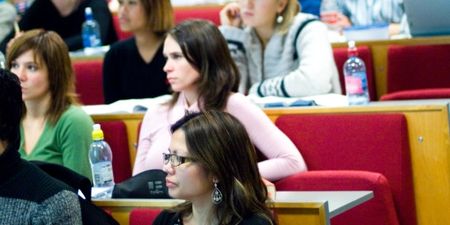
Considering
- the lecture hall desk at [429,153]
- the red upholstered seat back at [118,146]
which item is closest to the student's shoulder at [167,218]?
the lecture hall desk at [429,153]

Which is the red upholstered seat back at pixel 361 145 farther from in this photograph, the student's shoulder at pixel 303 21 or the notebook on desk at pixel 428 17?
the notebook on desk at pixel 428 17

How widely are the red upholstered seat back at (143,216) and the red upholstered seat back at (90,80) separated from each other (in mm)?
2952

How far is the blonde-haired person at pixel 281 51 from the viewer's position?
4.98 meters

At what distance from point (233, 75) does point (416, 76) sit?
4.40 feet

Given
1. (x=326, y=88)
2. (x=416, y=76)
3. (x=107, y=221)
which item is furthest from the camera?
(x=416, y=76)

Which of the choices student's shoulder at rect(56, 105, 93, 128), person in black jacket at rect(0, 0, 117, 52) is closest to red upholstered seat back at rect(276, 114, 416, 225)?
student's shoulder at rect(56, 105, 93, 128)

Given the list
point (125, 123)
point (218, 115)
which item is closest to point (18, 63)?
point (125, 123)

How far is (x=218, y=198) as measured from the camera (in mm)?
3150

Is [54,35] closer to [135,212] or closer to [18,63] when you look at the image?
[18,63]

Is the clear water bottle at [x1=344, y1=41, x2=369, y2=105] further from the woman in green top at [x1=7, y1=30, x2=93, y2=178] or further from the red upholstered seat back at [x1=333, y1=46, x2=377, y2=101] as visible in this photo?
the woman in green top at [x1=7, y1=30, x2=93, y2=178]

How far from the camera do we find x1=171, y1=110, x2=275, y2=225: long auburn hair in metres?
3.12

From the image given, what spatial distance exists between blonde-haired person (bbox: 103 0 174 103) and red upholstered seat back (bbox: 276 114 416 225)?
57.0 inches

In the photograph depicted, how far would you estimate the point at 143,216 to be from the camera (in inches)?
136

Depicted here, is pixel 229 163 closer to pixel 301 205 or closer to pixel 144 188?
pixel 301 205
